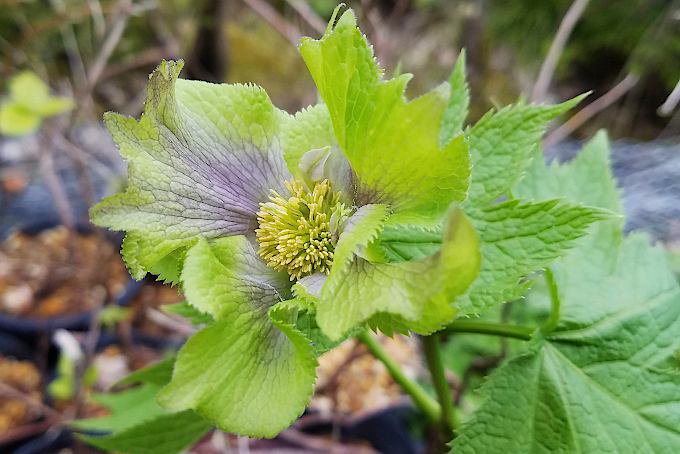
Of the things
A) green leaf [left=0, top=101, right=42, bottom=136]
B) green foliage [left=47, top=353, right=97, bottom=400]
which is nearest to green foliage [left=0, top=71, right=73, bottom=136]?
green leaf [left=0, top=101, right=42, bottom=136]

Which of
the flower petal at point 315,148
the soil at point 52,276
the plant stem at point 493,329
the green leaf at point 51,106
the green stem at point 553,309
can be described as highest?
the green leaf at point 51,106

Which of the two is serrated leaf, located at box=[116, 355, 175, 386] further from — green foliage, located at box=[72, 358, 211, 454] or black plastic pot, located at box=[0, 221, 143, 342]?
black plastic pot, located at box=[0, 221, 143, 342]

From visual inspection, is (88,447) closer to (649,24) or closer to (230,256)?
(230,256)

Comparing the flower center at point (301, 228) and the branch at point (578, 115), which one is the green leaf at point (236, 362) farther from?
the branch at point (578, 115)

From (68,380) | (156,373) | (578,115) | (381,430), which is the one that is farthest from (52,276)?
(578,115)

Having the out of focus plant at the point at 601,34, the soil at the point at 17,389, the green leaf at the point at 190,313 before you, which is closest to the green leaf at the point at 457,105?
the green leaf at the point at 190,313

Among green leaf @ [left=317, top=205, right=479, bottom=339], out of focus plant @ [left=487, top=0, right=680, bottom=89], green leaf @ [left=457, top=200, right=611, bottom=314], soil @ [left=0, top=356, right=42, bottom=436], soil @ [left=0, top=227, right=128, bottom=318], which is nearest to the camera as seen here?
green leaf @ [left=317, top=205, right=479, bottom=339]
